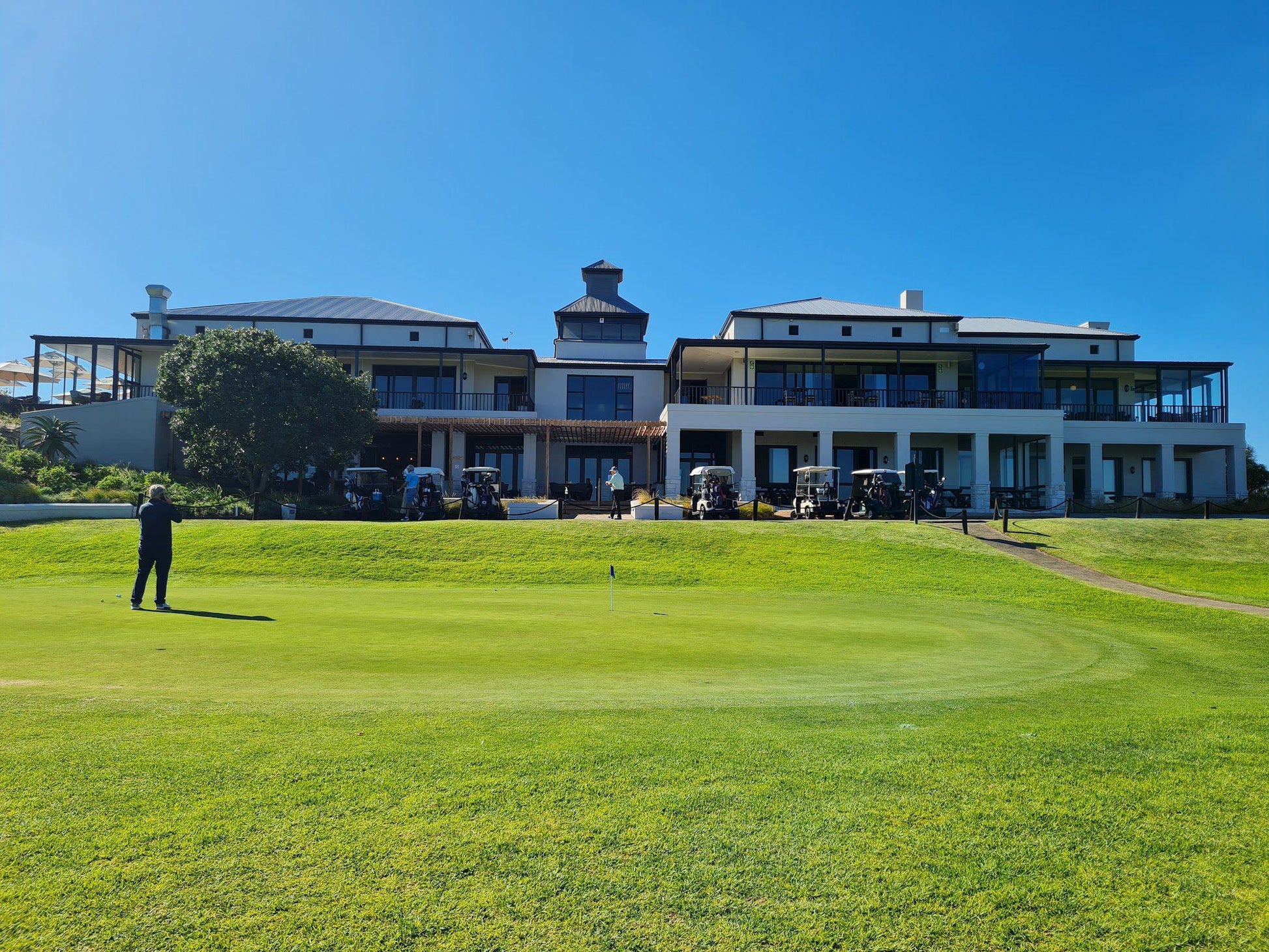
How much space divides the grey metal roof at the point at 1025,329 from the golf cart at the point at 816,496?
1597cm

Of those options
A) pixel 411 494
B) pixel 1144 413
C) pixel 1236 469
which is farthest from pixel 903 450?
pixel 411 494

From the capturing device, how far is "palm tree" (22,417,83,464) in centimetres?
3023

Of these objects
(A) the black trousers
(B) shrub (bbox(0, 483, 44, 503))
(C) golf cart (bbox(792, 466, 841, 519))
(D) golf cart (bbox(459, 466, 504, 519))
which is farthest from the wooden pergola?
(A) the black trousers

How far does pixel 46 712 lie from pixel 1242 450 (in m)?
46.7

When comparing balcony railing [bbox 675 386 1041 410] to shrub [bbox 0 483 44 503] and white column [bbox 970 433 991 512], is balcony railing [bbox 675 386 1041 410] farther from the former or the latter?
shrub [bbox 0 483 44 503]

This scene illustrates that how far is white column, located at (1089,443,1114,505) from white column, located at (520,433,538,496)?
26.0m

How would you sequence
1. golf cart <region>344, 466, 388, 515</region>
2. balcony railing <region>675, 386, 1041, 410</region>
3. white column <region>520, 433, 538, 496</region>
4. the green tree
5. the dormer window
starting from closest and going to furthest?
1. golf cart <region>344, 466, 388, 515</region>
2. the green tree
3. white column <region>520, 433, 538, 496</region>
4. balcony railing <region>675, 386, 1041, 410</region>
5. the dormer window

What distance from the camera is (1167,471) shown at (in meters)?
37.2

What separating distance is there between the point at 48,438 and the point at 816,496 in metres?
29.7

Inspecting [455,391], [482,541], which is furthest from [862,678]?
[455,391]

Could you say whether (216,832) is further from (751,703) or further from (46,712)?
(751,703)

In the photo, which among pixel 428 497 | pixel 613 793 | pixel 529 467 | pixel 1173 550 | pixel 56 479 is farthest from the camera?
pixel 529 467

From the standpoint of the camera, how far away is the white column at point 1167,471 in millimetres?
36688

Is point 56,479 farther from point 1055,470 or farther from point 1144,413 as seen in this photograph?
point 1144,413
